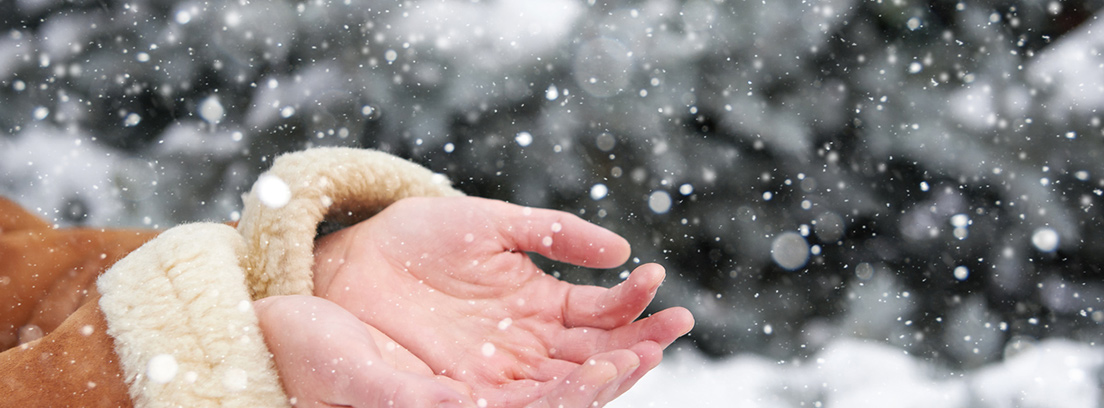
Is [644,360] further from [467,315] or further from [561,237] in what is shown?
[467,315]

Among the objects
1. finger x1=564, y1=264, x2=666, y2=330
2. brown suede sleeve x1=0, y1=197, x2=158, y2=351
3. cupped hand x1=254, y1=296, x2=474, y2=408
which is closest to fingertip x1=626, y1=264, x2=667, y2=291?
finger x1=564, y1=264, x2=666, y2=330

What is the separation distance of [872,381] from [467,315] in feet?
4.31

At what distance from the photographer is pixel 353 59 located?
1.74 meters

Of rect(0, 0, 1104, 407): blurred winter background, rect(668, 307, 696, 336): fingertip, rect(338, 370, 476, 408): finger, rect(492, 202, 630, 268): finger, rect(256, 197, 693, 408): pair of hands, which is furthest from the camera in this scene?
rect(0, 0, 1104, 407): blurred winter background

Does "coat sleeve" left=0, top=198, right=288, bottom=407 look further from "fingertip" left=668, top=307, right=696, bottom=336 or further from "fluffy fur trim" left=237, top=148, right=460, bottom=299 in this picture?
"fingertip" left=668, top=307, right=696, bottom=336

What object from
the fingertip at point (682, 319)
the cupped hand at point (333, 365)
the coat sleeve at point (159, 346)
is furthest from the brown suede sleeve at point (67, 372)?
the fingertip at point (682, 319)

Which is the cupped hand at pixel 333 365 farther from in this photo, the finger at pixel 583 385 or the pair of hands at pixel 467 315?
the finger at pixel 583 385

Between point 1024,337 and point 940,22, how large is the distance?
3.23 ft

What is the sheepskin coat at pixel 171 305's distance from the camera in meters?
0.87

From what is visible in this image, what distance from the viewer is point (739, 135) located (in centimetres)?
160

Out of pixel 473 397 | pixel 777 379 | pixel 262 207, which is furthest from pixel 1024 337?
pixel 262 207

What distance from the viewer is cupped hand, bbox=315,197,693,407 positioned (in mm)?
1042

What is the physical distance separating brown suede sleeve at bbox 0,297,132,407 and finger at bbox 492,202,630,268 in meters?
0.72

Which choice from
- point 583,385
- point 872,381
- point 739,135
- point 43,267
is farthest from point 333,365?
point 872,381
